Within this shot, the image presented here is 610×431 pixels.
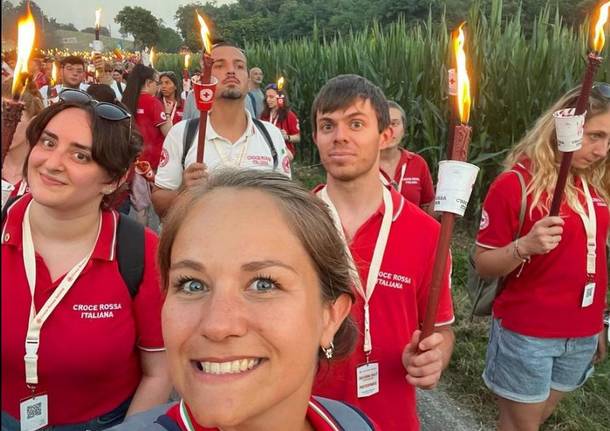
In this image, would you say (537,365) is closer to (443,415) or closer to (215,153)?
(443,415)

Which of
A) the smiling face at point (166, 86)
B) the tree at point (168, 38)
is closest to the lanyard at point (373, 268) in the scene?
the smiling face at point (166, 86)

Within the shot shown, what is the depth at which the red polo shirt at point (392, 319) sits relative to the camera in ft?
7.68

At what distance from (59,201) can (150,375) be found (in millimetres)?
736

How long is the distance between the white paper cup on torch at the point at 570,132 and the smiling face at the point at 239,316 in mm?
1508

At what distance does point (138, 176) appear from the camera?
19.1 ft

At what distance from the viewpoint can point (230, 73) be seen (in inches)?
163

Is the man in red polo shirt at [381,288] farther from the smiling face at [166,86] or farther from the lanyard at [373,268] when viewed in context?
the smiling face at [166,86]

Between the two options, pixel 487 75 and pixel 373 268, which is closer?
pixel 373 268

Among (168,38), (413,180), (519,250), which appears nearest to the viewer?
(519,250)

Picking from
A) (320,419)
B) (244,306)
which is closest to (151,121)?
(320,419)

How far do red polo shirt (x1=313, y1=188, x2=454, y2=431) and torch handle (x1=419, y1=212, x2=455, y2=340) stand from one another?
1.82ft

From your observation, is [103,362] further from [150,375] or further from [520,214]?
[520,214]

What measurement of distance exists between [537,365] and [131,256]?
6.71 ft

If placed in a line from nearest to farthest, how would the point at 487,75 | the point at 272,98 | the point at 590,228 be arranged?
the point at 590,228
the point at 487,75
the point at 272,98
